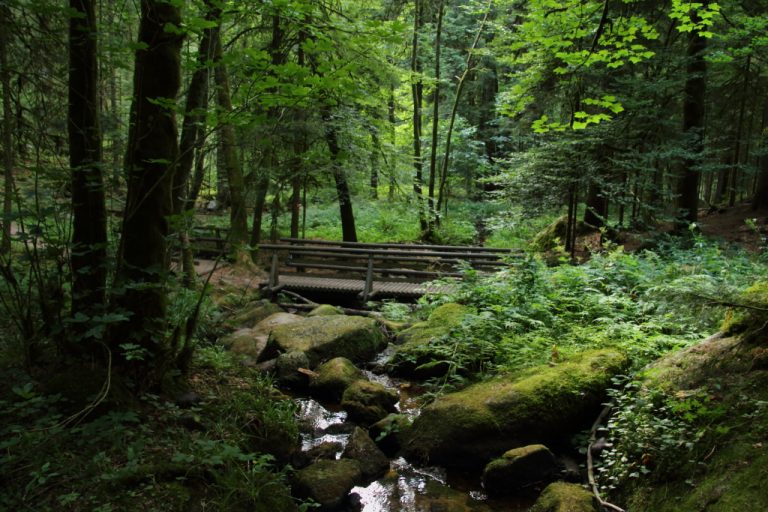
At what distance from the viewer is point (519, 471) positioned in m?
4.41

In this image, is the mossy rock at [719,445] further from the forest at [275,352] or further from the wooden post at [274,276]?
the wooden post at [274,276]

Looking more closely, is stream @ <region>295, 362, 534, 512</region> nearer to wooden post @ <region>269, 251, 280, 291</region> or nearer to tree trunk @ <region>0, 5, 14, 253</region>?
tree trunk @ <region>0, 5, 14, 253</region>

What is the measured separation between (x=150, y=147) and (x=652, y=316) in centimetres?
614

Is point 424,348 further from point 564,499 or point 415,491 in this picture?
point 564,499

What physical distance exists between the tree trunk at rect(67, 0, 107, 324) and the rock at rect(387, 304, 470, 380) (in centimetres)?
409

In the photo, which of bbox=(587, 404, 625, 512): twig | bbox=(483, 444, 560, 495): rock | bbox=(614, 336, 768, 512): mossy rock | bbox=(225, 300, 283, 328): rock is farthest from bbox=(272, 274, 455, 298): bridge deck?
bbox=(614, 336, 768, 512): mossy rock

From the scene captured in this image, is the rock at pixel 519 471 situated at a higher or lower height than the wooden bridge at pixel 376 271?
lower

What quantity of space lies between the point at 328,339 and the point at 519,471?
394 cm

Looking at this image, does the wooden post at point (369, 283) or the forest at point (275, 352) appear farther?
the wooden post at point (369, 283)

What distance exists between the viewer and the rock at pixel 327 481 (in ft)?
13.8

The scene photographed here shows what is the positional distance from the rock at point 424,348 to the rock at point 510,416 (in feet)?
4.49

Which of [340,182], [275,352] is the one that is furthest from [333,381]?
[340,182]

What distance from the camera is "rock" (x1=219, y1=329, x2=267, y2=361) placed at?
7.45 m

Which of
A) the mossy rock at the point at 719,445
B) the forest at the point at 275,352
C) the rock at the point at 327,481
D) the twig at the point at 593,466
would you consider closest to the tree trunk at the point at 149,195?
the forest at the point at 275,352
